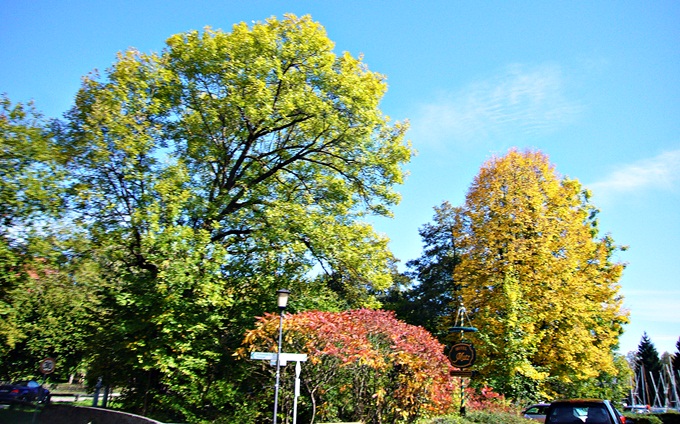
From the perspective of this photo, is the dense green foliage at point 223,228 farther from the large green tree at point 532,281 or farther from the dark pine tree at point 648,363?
the dark pine tree at point 648,363

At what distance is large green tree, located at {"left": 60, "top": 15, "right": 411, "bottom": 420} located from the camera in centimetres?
1594

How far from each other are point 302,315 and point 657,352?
88.6 meters

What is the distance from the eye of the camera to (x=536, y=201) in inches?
1088

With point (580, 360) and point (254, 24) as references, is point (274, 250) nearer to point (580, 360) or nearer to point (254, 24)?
point (254, 24)

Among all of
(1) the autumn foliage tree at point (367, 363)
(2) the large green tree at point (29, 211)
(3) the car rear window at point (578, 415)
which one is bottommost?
(3) the car rear window at point (578, 415)

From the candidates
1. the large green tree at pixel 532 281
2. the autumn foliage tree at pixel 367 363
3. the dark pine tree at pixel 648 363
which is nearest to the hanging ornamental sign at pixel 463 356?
the autumn foliage tree at pixel 367 363

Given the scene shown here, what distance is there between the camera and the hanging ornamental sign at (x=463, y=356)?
1515cm

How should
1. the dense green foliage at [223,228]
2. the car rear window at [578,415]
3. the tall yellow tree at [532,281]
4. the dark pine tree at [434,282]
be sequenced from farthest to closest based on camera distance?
the dark pine tree at [434,282] → the tall yellow tree at [532,281] → the dense green foliage at [223,228] → the car rear window at [578,415]

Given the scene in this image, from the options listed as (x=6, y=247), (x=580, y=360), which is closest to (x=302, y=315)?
(x=6, y=247)

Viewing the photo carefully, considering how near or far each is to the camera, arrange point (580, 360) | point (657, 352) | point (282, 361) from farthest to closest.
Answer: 1. point (657, 352)
2. point (580, 360)
3. point (282, 361)

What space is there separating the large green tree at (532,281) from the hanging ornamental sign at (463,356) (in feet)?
30.6

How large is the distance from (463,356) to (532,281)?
12487mm

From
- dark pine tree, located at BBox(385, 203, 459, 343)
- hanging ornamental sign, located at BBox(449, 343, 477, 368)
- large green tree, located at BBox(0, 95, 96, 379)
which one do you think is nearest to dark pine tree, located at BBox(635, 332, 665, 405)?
dark pine tree, located at BBox(385, 203, 459, 343)

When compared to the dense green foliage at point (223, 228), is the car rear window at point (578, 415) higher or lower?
lower
